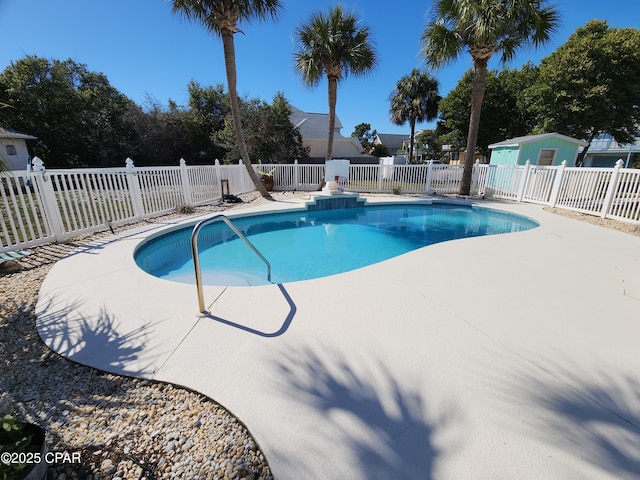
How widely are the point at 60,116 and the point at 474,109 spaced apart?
77.8ft

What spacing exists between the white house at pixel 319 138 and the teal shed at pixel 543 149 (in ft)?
39.0

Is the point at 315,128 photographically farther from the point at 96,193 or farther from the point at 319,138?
the point at 96,193

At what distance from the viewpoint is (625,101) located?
50.2 ft

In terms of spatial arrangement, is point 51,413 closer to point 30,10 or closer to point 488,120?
point 30,10

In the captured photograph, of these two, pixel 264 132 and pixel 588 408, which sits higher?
pixel 264 132

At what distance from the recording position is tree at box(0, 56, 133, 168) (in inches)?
680

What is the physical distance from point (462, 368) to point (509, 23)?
11552 millimetres

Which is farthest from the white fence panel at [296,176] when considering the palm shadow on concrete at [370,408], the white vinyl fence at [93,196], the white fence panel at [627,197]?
the palm shadow on concrete at [370,408]

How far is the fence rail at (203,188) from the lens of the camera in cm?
486

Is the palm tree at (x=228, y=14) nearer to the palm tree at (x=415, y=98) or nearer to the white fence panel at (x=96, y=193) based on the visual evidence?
the white fence panel at (x=96, y=193)

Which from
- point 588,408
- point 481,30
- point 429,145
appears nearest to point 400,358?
point 588,408

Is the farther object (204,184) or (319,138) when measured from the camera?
(319,138)

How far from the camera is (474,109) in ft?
34.5

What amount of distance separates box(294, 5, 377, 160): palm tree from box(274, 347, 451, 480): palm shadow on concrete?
38.6 ft
